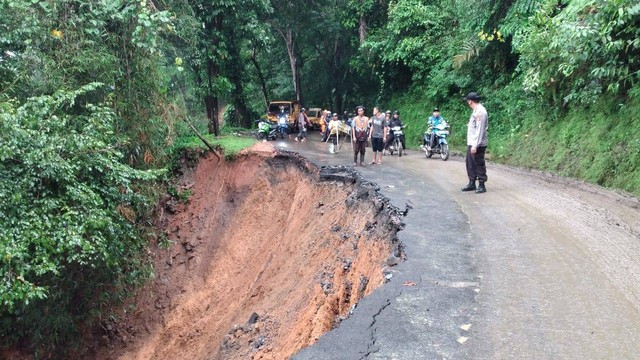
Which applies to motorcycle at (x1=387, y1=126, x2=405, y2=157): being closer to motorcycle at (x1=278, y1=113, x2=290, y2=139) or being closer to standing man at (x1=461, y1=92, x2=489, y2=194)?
motorcycle at (x1=278, y1=113, x2=290, y2=139)

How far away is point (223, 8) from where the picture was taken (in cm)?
2089

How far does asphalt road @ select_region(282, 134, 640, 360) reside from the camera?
13.0ft

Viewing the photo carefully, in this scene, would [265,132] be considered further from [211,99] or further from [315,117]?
[315,117]

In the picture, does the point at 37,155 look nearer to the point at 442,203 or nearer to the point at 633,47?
the point at 442,203

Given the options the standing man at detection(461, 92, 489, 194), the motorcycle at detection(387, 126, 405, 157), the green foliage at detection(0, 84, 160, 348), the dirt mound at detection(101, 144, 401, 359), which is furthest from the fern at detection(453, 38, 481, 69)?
the green foliage at detection(0, 84, 160, 348)

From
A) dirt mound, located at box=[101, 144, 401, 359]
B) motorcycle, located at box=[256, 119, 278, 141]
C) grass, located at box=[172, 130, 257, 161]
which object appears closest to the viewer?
dirt mound, located at box=[101, 144, 401, 359]

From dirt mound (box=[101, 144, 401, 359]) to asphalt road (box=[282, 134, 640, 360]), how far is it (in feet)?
2.50

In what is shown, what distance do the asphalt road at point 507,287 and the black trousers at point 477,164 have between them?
2.19 feet

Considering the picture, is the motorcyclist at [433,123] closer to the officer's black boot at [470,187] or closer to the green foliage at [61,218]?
the officer's black boot at [470,187]

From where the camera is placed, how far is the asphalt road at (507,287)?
13.0 ft

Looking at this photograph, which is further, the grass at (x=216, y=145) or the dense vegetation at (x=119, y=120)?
the grass at (x=216, y=145)

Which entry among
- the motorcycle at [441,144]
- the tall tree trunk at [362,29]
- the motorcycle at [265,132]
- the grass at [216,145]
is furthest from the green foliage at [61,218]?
the tall tree trunk at [362,29]

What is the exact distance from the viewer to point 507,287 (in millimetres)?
5059

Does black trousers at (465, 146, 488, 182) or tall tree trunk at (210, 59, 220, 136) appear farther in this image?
tall tree trunk at (210, 59, 220, 136)
